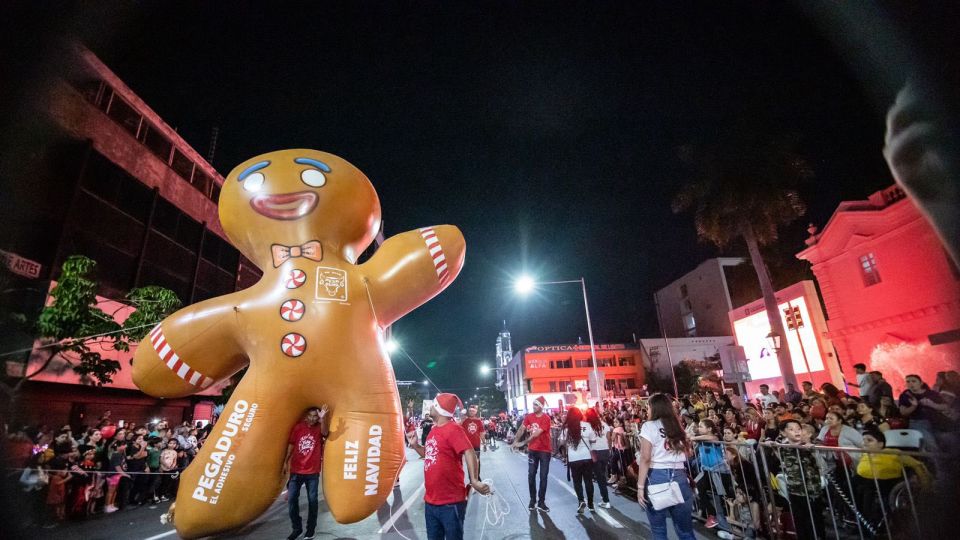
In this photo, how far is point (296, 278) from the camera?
3908 mm

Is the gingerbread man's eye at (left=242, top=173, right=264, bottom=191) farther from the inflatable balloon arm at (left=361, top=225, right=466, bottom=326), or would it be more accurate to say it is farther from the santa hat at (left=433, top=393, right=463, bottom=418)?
the santa hat at (left=433, top=393, right=463, bottom=418)

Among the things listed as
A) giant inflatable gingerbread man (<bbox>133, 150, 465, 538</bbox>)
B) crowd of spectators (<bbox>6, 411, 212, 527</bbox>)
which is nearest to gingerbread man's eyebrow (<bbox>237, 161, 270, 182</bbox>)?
giant inflatable gingerbread man (<bbox>133, 150, 465, 538</bbox>)

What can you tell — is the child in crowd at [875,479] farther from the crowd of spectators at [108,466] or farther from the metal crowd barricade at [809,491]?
the crowd of spectators at [108,466]

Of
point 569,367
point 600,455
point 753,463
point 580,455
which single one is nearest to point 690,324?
point 569,367

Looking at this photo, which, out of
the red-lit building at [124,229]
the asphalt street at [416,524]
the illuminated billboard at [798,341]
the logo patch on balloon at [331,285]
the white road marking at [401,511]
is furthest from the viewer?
the illuminated billboard at [798,341]

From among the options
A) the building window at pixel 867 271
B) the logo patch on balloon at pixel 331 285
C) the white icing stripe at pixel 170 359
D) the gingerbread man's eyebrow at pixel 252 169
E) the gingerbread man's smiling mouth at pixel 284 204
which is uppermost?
the building window at pixel 867 271

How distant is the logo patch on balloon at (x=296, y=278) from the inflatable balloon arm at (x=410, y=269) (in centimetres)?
57

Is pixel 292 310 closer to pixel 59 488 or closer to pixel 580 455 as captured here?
pixel 580 455

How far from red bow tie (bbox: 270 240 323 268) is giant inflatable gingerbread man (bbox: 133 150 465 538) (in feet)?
0.03

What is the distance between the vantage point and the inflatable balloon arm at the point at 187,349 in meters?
3.91

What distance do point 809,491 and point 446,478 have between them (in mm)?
4473

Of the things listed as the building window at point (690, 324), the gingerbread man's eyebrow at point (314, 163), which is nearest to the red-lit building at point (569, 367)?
the building window at point (690, 324)

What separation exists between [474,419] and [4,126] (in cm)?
884

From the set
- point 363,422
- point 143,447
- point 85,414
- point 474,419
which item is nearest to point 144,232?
point 85,414
